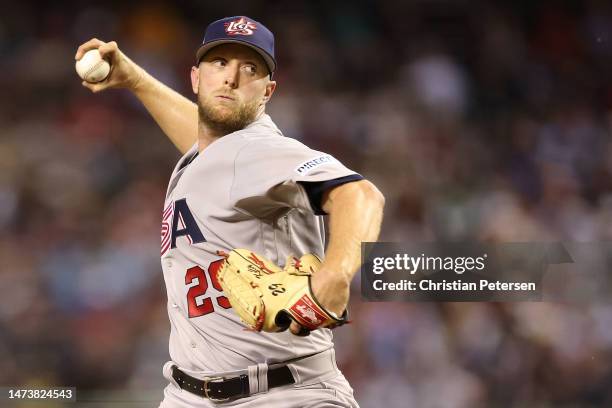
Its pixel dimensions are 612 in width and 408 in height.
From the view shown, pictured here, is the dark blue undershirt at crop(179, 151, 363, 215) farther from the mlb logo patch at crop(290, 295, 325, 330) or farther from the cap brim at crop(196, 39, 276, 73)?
the cap brim at crop(196, 39, 276, 73)

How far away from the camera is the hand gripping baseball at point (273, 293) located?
4.46 feet

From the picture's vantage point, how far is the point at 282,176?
1.61 metres

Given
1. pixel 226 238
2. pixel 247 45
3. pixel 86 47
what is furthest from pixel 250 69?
pixel 86 47

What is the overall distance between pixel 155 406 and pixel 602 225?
9.40ft

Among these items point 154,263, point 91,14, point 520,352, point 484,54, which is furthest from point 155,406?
point 484,54

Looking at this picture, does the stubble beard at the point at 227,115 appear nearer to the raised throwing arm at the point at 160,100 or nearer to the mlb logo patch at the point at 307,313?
the raised throwing arm at the point at 160,100

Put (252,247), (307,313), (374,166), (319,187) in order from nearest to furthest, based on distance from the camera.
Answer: (307,313) < (319,187) < (252,247) < (374,166)

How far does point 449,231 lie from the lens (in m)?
4.73

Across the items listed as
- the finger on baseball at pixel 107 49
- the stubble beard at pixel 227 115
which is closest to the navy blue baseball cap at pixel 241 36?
the stubble beard at pixel 227 115

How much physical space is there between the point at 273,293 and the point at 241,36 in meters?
0.83

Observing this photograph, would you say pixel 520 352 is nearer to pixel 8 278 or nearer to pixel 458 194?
pixel 458 194

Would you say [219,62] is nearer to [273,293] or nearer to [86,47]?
[86,47]

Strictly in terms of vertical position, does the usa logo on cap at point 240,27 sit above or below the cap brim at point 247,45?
above

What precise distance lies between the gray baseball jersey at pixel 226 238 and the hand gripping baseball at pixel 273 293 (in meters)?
0.19
